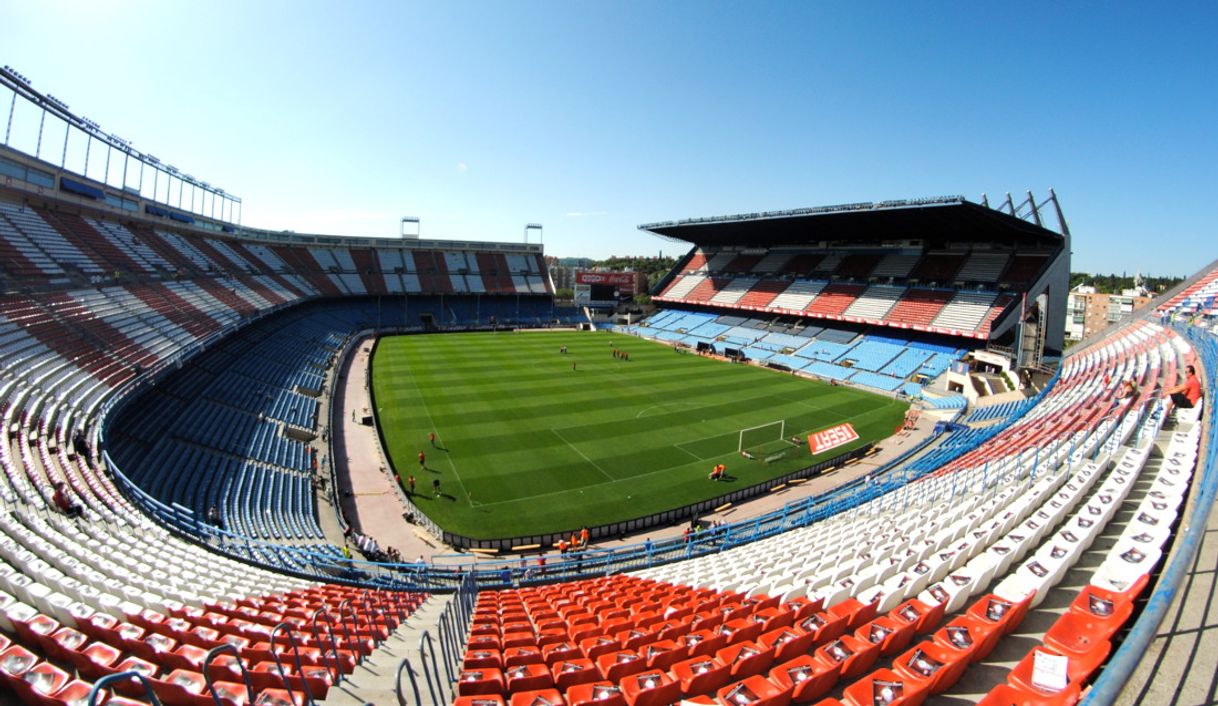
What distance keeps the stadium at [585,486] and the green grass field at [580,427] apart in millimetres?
260

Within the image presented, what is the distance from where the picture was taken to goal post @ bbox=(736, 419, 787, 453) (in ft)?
88.4

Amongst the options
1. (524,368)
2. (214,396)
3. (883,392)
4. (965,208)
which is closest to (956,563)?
(214,396)

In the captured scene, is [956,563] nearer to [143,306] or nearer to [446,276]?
[143,306]

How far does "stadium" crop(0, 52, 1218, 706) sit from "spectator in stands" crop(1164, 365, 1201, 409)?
29.6 inches

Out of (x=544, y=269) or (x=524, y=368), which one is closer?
(x=524, y=368)

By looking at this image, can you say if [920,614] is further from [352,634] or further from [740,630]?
[352,634]

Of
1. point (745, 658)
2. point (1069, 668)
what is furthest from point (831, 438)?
point (1069, 668)

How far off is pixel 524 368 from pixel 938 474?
102ft

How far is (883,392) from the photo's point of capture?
39188 millimetres

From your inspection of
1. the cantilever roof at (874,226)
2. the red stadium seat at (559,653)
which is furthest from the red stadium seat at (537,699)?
the cantilever roof at (874,226)

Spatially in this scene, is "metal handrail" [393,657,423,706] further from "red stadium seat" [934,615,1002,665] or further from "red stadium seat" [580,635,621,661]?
"red stadium seat" [934,615,1002,665]

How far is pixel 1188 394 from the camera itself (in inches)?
658

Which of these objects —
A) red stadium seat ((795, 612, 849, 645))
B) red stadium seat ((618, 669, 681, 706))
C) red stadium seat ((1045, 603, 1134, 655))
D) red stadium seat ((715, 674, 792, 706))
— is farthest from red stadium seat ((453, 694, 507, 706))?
red stadium seat ((1045, 603, 1134, 655))

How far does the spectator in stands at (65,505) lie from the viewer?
11422mm
